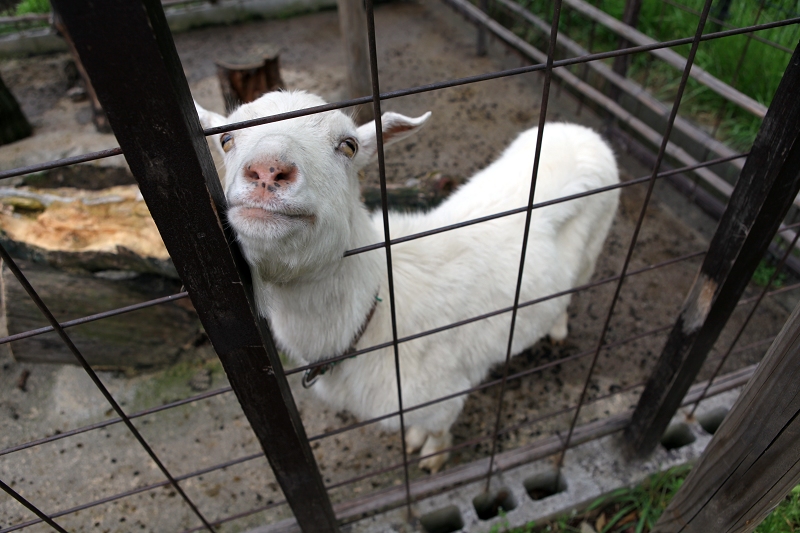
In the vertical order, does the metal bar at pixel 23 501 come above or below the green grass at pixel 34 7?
below

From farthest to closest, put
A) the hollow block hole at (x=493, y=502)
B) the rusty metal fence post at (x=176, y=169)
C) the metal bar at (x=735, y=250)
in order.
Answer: the hollow block hole at (x=493, y=502) → the metal bar at (x=735, y=250) → the rusty metal fence post at (x=176, y=169)

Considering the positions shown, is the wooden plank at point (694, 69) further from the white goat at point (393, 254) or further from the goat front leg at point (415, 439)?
the goat front leg at point (415, 439)

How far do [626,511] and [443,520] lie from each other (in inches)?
33.7

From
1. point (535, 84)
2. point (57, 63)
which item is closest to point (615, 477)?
point (535, 84)

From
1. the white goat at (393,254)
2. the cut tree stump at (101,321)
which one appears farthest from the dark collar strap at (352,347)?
the cut tree stump at (101,321)

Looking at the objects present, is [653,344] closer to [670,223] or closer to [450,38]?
[670,223]

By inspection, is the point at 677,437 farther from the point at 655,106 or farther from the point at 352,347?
the point at 655,106

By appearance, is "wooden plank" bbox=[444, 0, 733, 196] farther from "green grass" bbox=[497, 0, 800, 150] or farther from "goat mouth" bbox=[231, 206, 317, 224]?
"goat mouth" bbox=[231, 206, 317, 224]

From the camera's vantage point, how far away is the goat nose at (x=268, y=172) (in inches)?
46.3

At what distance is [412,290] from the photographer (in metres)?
2.10

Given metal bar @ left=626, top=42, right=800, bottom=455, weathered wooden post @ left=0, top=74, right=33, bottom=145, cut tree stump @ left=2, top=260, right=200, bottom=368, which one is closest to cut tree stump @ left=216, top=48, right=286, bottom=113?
cut tree stump @ left=2, top=260, right=200, bottom=368

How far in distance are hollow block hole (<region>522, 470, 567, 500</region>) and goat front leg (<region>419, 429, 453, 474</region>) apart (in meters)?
0.44

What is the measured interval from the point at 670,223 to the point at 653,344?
129cm

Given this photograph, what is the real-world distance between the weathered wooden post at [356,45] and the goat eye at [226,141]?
8.97ft
